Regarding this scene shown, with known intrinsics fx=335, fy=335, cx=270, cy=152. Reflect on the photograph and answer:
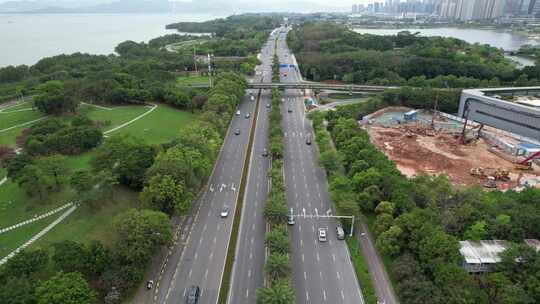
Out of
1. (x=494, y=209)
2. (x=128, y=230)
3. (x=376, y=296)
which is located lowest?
(x=376, y=296)

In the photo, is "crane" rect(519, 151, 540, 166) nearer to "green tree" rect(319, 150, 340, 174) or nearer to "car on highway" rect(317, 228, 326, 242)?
"green tree" rect(319, 150, 340, 174)

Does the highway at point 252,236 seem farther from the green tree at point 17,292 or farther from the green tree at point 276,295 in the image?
the green tree at point 17,292

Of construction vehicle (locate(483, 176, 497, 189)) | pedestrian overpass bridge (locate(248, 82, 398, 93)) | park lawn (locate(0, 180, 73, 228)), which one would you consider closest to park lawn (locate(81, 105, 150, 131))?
park lawn (locate(0, 180, 73, 228))

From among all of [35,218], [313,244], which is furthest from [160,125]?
[313,244]

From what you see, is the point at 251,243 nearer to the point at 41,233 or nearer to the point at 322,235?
the point at 322,235

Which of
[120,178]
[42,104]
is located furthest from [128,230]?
[42,104]

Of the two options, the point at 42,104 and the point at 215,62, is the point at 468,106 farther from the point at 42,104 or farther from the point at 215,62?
the point at 42,104
